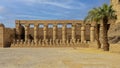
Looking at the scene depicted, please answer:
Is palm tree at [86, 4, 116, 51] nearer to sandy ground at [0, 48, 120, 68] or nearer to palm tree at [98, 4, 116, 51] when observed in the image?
palm tree at [98, 4, 116, 51]

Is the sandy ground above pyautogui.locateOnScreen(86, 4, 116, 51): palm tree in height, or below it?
below

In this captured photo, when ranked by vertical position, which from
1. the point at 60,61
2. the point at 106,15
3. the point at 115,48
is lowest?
the point at 115,48

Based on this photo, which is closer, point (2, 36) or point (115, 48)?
point (115, 48)

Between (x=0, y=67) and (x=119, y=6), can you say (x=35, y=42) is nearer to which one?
(x=119, y=6)

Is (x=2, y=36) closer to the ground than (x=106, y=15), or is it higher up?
closer to the ground

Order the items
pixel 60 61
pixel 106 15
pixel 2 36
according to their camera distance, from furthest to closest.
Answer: pixel 2 36 < pixel 106 15 < pixel 60 61


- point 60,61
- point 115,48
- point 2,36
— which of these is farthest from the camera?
point 2,36

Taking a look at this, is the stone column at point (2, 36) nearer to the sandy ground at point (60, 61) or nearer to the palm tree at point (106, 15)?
the palm tree at point (106, 15)

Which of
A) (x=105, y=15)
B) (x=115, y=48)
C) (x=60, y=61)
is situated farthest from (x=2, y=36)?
(x=60, y=61)

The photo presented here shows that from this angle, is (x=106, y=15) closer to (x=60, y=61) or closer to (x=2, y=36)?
(x=60, y=61)

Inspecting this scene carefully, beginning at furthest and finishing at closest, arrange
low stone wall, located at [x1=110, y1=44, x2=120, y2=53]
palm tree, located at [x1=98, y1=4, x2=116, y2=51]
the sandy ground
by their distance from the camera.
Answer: palm tree, located at [x1=98, y1=4, x2=116, y2=51] < low stone wall, located at [x1=110, y1=44, x2=120, y2=53] < the sandy ground

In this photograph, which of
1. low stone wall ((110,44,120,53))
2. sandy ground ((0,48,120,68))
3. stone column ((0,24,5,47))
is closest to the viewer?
sandy ground ((0,48,120,68))

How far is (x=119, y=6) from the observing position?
36875 millimetres

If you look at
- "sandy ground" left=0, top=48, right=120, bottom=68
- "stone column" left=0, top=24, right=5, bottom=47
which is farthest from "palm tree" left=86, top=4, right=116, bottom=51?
"stone column" left=0, top=24, right=5, bottom=47
